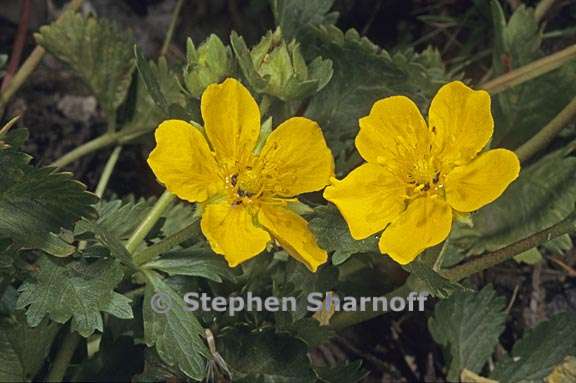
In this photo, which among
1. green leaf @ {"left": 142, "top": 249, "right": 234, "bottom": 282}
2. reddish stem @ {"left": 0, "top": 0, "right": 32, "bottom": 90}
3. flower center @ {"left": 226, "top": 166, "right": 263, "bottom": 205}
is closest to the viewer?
flower center @ {"left": 226, "top": 166, "right": 263, "bottom": 205}

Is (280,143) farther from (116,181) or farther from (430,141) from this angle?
(116,181)

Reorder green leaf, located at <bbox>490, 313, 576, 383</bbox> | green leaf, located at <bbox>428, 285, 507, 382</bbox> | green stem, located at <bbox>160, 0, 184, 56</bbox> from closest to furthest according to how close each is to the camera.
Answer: green leaf, located at <bbox>490, 313, 576, 383</bbox> → green leaf, located at <bbox>428, 285, 507, 382</bbox> → green stem, located at <bbox>160, 0, 184, 56</bbox>

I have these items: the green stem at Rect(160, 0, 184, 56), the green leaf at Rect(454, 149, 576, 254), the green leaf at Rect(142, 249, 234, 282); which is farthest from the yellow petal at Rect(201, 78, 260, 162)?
the green stem at Rect(160, 0, 184, 56)

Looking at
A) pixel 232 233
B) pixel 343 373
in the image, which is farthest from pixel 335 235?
pixel 343 373

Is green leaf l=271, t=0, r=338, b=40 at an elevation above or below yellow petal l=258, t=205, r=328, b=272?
above

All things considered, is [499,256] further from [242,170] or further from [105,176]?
[105,176]

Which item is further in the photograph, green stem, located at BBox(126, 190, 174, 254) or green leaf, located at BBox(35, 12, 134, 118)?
green leaf, located at BBox(35, 12, 134, 118)

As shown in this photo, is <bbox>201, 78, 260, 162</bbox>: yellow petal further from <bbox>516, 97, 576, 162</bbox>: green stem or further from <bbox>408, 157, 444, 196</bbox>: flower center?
<bbox>516, 97, 576, 162</bbox>: green stem
